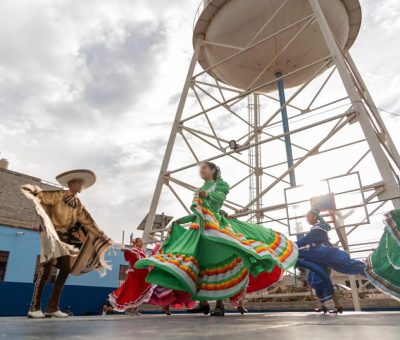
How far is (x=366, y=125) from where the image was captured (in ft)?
18.9

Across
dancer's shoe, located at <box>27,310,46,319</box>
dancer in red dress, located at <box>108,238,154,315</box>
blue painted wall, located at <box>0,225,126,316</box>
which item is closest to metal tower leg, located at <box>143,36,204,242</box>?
dancer in red dress, located at <box>108,238,154,315</box>

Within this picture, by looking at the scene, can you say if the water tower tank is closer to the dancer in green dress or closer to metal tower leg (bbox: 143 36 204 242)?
metal tower leg (bbox: 143 36 204 242)

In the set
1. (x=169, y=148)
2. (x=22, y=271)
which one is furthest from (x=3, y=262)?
(x=169, y=148)

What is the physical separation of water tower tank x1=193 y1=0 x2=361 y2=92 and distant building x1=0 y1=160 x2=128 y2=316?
8520 mm

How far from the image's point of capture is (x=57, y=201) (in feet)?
12.3

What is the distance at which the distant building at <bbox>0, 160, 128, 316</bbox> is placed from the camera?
11.5 meters

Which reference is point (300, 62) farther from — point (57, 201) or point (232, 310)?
point (57, 201)

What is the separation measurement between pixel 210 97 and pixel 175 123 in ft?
3.90

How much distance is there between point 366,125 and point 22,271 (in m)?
13.2

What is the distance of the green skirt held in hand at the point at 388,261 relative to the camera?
3498 mm

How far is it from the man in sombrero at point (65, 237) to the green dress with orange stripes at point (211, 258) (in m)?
1.02

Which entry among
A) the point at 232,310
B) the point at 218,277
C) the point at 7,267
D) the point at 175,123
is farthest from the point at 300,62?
the point at 7,267

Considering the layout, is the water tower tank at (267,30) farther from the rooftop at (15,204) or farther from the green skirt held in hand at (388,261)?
Result: the rooftop at (15,204)

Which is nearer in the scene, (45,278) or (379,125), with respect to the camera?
(45,278)
